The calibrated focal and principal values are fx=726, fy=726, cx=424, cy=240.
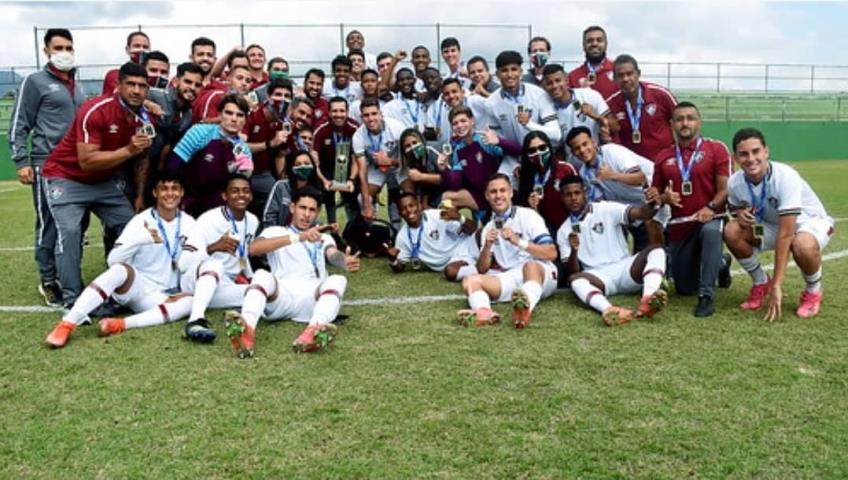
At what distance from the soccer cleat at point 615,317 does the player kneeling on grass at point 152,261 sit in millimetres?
2923

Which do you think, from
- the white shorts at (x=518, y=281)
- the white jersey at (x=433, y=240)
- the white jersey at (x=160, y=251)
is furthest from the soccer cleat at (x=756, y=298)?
the white jersey at (x=160, y=251)

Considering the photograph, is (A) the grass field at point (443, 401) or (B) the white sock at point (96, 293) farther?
(B) the white sock at point (96, 293)

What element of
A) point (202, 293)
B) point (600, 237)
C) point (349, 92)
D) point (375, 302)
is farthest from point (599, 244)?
point (349, 92)

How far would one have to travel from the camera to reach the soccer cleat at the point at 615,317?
4871mm

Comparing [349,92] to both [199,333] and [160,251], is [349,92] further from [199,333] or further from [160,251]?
[199,333]

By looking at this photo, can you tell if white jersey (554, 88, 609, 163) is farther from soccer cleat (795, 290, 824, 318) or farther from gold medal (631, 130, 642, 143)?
soccer cleat (795, 290, 824, 318)

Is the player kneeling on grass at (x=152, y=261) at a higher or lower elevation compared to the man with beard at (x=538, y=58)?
lower

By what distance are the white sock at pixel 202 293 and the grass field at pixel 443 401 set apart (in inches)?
8.2

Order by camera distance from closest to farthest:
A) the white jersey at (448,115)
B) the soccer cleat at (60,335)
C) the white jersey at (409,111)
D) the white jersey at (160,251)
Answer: the soccer cleat at (60,335)
the white jersey at (160,251)
the white jersey at (448,115)
the white jersey at (409,111)

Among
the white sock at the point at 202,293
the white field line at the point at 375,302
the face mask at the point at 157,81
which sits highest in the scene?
the face mask at the point at 157,81

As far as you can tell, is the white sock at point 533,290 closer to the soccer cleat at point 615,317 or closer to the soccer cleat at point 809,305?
the soccer cleat at point 615,317

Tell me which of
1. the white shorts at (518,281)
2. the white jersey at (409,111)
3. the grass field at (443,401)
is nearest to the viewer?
the grass field at (443,401)

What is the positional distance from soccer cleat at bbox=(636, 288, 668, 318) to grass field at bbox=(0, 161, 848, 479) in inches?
4.6


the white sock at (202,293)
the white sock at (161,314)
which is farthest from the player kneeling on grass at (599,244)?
the white sock at (161,314)
